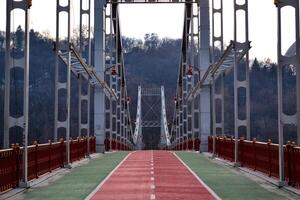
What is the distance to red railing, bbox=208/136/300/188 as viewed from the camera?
A: 19061 millimetres

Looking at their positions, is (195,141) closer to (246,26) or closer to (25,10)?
(246,26)


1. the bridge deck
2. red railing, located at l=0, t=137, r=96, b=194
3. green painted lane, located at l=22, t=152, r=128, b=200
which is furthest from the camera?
red railing, located at l=0, t=137, r=96, b=194

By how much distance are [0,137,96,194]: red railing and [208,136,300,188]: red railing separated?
28.3ft


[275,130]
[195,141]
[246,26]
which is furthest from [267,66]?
[246,26]

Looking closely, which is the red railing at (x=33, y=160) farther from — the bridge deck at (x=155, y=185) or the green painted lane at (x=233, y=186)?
the green painted lane at (x=233, y=186)

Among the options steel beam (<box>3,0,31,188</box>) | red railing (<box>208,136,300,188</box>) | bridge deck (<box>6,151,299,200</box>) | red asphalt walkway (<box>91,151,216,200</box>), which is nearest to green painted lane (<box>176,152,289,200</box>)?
bridge deck (<box>6,151,299,200</box>)

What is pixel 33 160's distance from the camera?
2244cm

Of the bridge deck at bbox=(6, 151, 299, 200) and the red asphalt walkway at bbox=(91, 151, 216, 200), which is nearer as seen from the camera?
the red asphalt walkway at bbox=(91, 151, 216, 200)

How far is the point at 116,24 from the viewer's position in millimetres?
69875

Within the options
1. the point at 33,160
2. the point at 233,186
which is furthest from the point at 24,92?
the point at 233,186

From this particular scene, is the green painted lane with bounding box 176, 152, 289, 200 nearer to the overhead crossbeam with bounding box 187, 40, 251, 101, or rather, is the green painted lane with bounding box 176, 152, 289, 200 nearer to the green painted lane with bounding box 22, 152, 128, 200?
the green painted lane with bounding box 22, 152, 128, 200

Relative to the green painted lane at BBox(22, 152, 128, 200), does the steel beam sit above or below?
above

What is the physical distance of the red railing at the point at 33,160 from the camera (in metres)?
18.1

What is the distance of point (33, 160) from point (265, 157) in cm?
880
